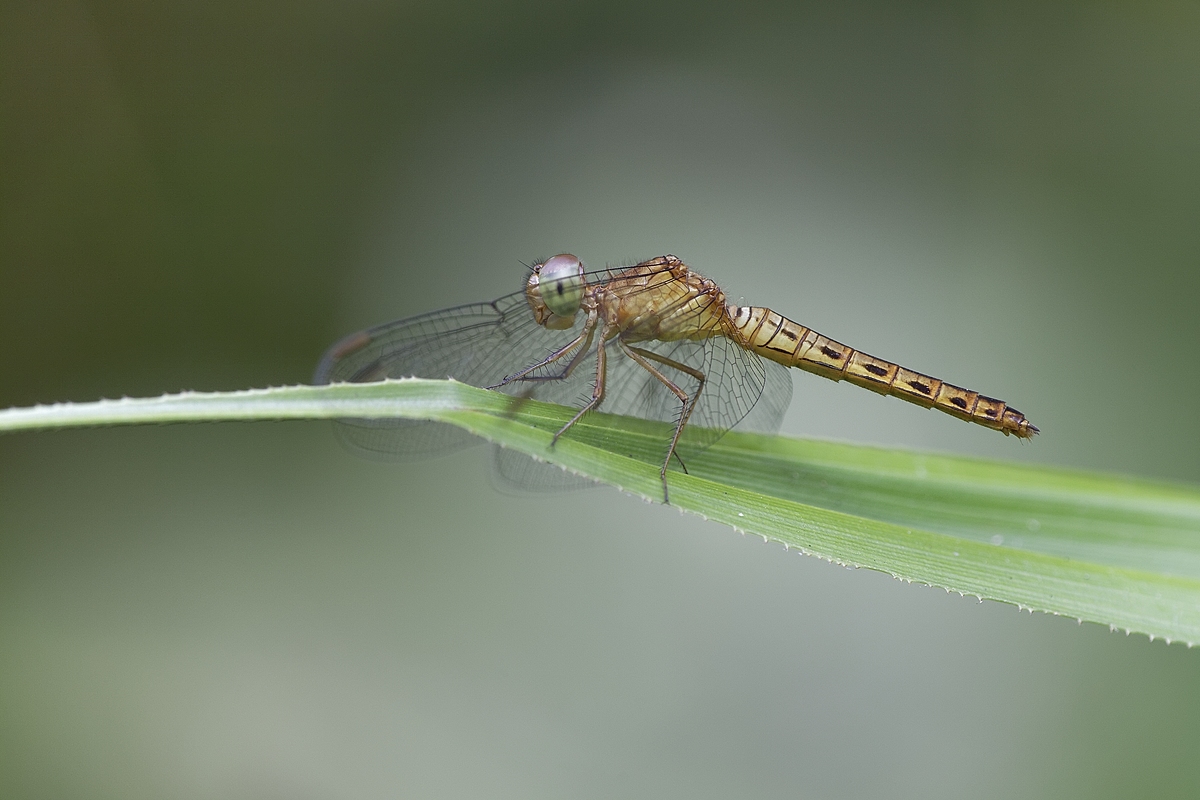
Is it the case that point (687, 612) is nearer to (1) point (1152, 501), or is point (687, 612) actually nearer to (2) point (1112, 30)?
(1) point (1152, 501)

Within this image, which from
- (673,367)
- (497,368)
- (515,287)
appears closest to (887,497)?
(673,367)

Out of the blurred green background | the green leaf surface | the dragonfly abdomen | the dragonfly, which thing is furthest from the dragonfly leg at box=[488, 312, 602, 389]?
the blurred green background

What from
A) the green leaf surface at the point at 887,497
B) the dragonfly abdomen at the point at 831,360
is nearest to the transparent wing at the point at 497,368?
the dragonfly abdomen at the point at 831,360

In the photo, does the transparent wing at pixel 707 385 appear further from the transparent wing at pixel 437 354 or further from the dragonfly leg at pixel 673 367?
the transparent wing at pixel 437 354

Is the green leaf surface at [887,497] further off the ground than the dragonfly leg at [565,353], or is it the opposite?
the dragonfly leg at [565,353]

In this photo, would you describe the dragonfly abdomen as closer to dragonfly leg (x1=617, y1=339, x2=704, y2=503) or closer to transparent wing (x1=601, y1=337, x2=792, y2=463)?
transparent wing (x1=601, y1=337, x2=792, y2=463)

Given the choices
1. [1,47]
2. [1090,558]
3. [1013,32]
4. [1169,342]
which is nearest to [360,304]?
[1,47]

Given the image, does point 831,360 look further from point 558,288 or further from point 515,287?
point 515,287
